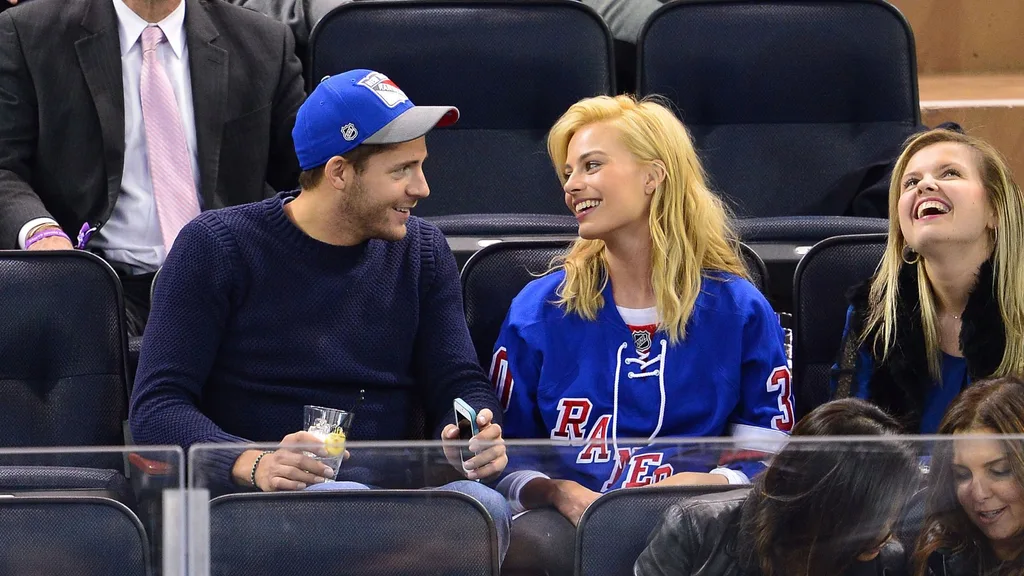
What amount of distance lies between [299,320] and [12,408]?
18.5 inches

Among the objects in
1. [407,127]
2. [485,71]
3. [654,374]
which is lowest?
[654,374]

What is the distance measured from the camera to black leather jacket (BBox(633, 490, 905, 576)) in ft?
4.69

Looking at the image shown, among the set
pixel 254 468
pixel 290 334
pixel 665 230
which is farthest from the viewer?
pixel 665 230

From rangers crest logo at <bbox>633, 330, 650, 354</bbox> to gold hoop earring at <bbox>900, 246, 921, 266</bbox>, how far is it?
41 centimetres

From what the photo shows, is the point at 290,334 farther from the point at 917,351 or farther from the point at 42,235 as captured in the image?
the point at 917,351

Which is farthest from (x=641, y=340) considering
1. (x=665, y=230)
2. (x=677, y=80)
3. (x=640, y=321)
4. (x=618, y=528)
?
(x=677, y=80)

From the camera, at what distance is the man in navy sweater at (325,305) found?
→ 202cm

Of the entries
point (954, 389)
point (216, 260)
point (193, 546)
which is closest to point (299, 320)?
point (216, 260)

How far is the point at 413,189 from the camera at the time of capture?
2.16m

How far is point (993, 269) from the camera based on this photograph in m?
2.10

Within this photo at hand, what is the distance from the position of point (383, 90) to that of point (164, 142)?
67 cm

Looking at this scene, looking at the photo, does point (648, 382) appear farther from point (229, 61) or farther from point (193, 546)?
point (229, 61)

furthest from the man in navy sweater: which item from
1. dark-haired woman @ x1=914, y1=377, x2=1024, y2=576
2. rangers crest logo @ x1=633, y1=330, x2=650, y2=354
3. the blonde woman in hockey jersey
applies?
dark-haired woman @ x1=914, y1=377, x2=1024, y2=576

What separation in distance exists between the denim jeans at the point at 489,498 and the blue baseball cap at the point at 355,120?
831 millimetres
